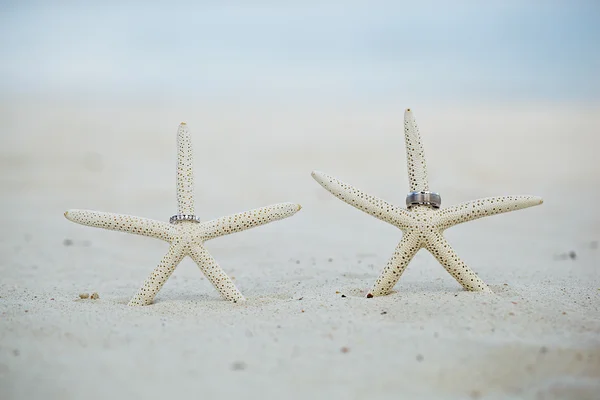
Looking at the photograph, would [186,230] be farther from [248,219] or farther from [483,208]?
[483,208]

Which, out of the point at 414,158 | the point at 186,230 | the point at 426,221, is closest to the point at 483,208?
the point at 426,221

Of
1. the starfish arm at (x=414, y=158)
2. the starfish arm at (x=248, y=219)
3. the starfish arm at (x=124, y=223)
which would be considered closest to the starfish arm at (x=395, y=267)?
the starfish arm at (x=414, y=158)

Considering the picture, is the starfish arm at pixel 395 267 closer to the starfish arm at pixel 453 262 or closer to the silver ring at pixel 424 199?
the starfish arm at pixel 453 262

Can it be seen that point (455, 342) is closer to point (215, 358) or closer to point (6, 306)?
point (215, 358)

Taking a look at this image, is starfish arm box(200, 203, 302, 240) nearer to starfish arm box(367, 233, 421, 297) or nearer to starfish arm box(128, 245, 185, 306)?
starfish arm box(128, 245, 185, 306)

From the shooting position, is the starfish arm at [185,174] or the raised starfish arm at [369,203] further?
the starfish arm at [185,174]

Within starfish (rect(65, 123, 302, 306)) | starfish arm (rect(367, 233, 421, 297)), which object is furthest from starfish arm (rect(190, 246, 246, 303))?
starfish arm (rect(367, 233, 421, 297))

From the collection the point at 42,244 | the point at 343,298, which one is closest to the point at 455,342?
the point at 343,298
